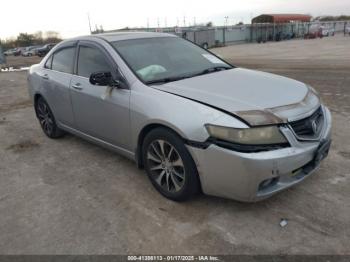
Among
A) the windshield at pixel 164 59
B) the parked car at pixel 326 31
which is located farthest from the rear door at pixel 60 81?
the parked car at pixel 326 31

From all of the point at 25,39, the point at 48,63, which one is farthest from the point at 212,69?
the point at 25,39

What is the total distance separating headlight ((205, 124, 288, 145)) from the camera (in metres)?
2.69

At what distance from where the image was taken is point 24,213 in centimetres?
330

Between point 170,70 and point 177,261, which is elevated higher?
point 170,70

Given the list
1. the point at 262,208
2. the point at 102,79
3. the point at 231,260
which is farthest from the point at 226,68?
the point at 231,260

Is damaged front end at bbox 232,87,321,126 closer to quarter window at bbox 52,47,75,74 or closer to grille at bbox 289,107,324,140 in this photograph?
grille at bbox 289,107,324,140

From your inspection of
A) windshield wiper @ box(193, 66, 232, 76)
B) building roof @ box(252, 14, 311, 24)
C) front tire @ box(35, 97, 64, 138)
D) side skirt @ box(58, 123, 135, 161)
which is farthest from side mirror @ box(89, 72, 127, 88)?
building roof @ box(252, 14, 311, 24)

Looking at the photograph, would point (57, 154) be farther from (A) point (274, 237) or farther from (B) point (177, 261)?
(A) point (274, 237)

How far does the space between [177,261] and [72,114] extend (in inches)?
109

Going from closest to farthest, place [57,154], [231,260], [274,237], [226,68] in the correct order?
[231,260], [274,237], [226,68], [57,154]

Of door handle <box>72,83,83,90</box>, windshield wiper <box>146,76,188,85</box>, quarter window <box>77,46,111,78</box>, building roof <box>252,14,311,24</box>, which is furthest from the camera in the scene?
building roof <box>252,14,311,24</box>

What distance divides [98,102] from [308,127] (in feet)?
7.54

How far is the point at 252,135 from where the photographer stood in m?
2.69

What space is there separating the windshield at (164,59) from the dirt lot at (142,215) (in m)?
1.24
